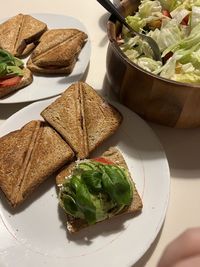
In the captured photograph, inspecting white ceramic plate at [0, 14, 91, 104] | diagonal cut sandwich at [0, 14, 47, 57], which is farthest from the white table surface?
diagonal cut sandwich at [0, 14, 47, 57]

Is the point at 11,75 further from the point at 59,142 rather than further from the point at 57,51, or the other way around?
the point at 59,142

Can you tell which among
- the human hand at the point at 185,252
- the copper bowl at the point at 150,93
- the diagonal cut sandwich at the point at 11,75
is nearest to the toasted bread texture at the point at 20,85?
the diagonal cut sandwich at the point at 11,75

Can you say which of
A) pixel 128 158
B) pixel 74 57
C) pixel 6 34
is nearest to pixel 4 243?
pixel 128 158

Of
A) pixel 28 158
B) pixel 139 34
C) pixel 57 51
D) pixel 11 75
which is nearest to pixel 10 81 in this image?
pixel 11 75

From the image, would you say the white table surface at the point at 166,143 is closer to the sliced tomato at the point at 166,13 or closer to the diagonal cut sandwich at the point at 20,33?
the diagonal cut sandwich at the point at 20,33

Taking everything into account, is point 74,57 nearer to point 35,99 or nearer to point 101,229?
point 35,99
